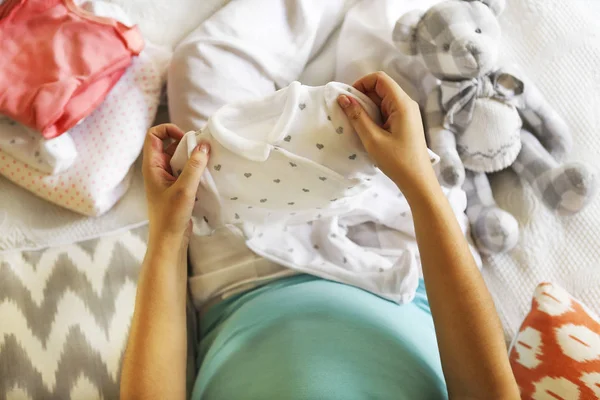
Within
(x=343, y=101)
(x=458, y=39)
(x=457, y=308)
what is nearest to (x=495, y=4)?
(x=458, y=39)

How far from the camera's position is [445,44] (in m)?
0.81

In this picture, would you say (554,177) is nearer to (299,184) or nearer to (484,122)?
(484,122)

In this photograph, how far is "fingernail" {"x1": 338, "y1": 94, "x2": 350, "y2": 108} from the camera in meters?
0.61

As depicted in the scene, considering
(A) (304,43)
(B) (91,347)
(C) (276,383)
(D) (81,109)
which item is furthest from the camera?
(A) (304,43)

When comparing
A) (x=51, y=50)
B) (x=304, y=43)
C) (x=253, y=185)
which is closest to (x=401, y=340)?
(x=253, y=185)

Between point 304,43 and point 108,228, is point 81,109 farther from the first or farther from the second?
point 304,43

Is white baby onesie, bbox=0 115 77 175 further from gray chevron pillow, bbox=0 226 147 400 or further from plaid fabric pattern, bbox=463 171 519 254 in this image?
plaid fabric pattern, bbox=463 171 519 254

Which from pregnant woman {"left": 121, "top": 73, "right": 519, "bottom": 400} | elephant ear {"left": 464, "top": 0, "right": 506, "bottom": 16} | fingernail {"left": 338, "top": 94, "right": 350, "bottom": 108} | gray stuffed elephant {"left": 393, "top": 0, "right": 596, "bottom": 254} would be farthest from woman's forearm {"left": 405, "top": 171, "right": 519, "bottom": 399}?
elephant ear {"left": 464, "top": 0, "right": 506, "bottom": 16}

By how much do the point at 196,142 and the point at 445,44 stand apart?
0.45 m

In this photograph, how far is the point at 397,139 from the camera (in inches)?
23.2

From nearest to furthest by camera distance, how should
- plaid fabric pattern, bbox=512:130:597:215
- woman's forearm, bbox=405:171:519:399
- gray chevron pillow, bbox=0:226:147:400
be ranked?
woman's forearm, bbox=405:171:519:399, gray chevron pillow, bbox=0:226:147:400, plaid fabric pattern, bbox=512:130:597:215

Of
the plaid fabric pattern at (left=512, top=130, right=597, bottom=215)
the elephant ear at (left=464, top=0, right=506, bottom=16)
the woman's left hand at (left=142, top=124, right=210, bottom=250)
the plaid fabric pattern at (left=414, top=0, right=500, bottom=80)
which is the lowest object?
the woman's left hand at (left=142, top=124, right=210, bottom=250)

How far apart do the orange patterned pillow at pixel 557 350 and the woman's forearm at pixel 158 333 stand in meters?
0.47

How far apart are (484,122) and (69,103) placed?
690mm
